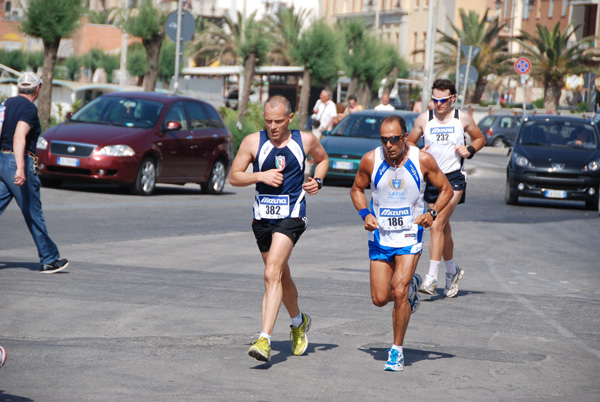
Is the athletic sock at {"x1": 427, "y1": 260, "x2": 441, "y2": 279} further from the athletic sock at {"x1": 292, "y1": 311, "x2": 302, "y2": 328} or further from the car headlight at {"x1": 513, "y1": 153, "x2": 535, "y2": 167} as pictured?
the car headlight at {"x1": 513, "y1": 153, "x2": 535, "y2": 167}

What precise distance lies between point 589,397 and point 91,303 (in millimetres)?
4163

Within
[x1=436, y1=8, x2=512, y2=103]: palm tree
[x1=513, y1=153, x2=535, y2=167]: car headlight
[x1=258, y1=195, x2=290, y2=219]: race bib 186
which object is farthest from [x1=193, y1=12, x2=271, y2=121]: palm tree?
[x1=258, y1=195, x2=290, y2=219]: race bib 186

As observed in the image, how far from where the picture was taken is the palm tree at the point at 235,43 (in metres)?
43.1

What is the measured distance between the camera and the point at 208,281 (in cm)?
1046

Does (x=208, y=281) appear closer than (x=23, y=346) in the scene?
No

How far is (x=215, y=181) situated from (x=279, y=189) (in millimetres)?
14196

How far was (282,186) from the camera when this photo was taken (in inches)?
285

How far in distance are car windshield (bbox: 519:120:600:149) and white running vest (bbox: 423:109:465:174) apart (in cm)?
1228

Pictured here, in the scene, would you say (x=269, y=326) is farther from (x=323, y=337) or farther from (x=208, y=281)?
(x=208, y=281)

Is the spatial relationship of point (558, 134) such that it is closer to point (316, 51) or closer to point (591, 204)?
point (591, 204)

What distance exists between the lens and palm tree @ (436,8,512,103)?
225 feet

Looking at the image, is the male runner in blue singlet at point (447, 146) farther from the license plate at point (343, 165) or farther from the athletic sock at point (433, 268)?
the license plate at point (343, 165)

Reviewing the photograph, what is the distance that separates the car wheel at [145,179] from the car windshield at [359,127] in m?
7.30

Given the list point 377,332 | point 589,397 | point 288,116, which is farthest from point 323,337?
point 589,397
